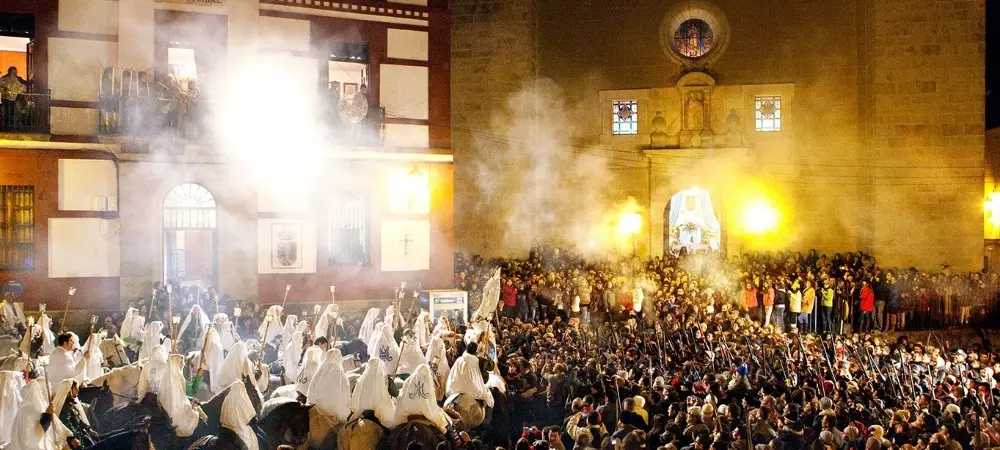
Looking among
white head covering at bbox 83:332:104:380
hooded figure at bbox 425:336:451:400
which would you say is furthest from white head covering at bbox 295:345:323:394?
white head covering at bbox 83:332:104:380

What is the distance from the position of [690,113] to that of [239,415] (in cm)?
2135

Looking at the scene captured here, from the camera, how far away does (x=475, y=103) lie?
27984mm

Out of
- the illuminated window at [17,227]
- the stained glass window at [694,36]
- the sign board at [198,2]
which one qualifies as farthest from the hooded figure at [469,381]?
the stained glass window at [694,36]

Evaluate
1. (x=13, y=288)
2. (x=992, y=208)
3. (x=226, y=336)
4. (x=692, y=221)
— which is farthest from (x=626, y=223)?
(x=13, y=288)

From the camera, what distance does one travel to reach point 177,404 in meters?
10.8

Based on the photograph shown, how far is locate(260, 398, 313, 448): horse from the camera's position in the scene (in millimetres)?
10883

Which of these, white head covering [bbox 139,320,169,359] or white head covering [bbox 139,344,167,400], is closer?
white head covering [bbox 139,344,167,400]

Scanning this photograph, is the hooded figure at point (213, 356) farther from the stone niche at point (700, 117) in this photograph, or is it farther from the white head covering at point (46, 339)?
the stone niche at point (700, 117)

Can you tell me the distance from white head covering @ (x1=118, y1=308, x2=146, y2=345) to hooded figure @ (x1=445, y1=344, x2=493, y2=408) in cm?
790

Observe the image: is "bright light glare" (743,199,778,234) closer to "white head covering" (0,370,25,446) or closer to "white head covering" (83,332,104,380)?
"white head covering" (83,332,104,380)

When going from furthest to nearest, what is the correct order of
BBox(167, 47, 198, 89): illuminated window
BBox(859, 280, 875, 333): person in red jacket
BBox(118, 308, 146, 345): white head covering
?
BBox(167, 47, 198, 89): illuminated window, BBox(859, 280, 875, 333): person in red jacket, BBox(118, 308, 146, 345): white head covering

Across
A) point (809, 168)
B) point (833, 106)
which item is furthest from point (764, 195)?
point (833, 106)

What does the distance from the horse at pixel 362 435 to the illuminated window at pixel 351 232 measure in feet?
38.2

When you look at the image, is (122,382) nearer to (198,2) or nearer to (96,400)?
(96,400)
